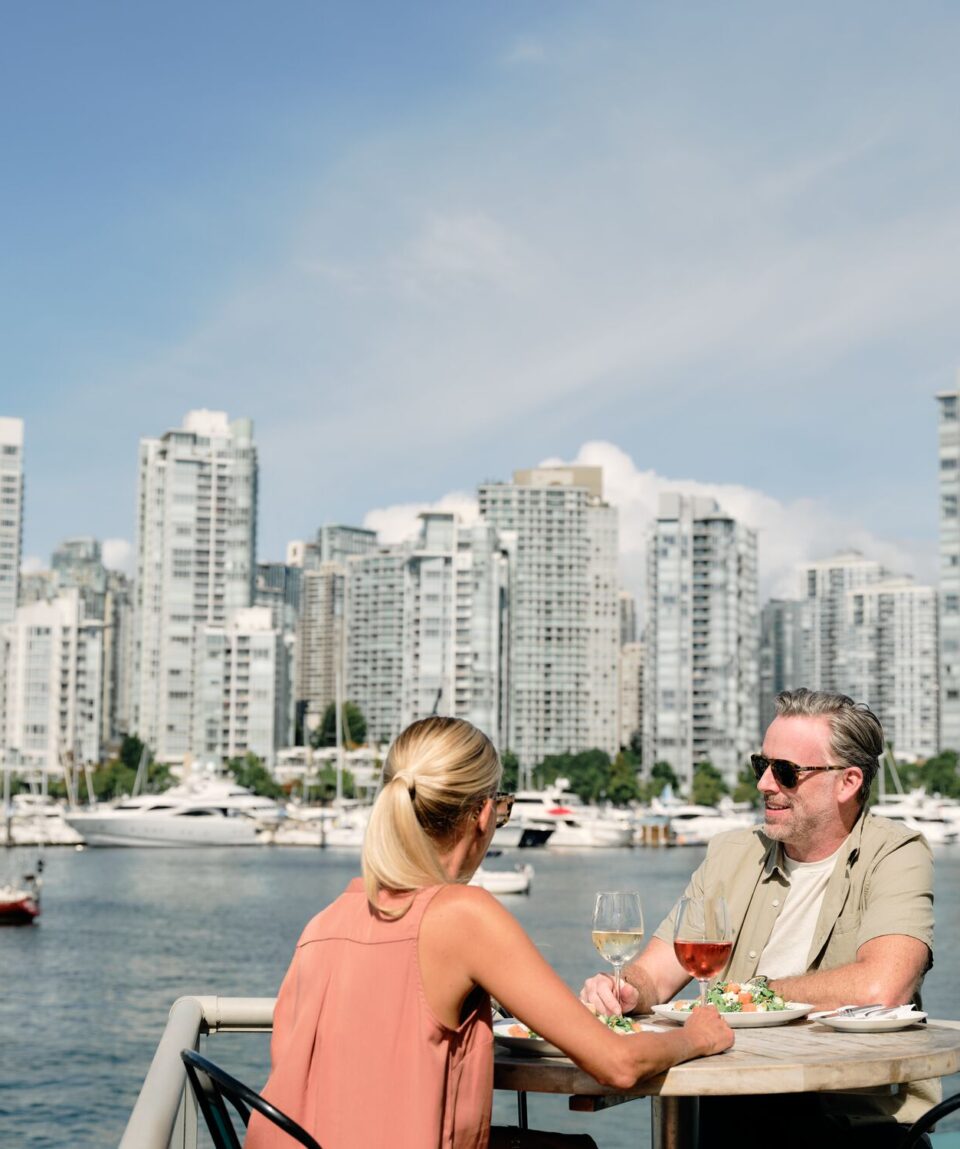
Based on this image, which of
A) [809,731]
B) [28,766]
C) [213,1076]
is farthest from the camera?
[28,766]

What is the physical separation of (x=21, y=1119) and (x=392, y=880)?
19021mm

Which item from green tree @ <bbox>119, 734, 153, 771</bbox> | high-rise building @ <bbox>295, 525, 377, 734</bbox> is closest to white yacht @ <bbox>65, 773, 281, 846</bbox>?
green tree @ <bbox>119, 734, 153, 771</bbox>

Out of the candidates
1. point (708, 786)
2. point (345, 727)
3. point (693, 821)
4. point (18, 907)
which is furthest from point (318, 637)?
point (18, 907)

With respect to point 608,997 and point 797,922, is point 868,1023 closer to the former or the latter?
point 608,997

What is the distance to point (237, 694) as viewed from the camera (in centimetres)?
14200

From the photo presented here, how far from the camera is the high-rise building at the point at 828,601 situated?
172 metres

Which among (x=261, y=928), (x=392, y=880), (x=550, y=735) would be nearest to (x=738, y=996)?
(x=392, y=880)

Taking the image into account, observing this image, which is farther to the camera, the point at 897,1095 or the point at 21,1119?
the point at 21,1119

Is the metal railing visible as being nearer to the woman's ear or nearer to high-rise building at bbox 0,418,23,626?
the woman's ear

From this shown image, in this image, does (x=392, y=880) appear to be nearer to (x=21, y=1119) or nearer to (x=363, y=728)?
(x=21, y=1119)

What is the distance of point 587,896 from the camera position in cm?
5988

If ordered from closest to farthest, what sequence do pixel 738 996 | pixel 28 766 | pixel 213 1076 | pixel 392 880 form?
pixel 213 1076 < pixel 392 880 < pixel 738 996 < pixel 28 766

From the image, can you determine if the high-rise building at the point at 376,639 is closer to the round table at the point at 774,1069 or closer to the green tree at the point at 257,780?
the green tree at the point at 257,780

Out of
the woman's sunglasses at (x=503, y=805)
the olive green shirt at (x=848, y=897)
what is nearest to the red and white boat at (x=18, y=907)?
the olive green shirt at (x=848, y=897)
